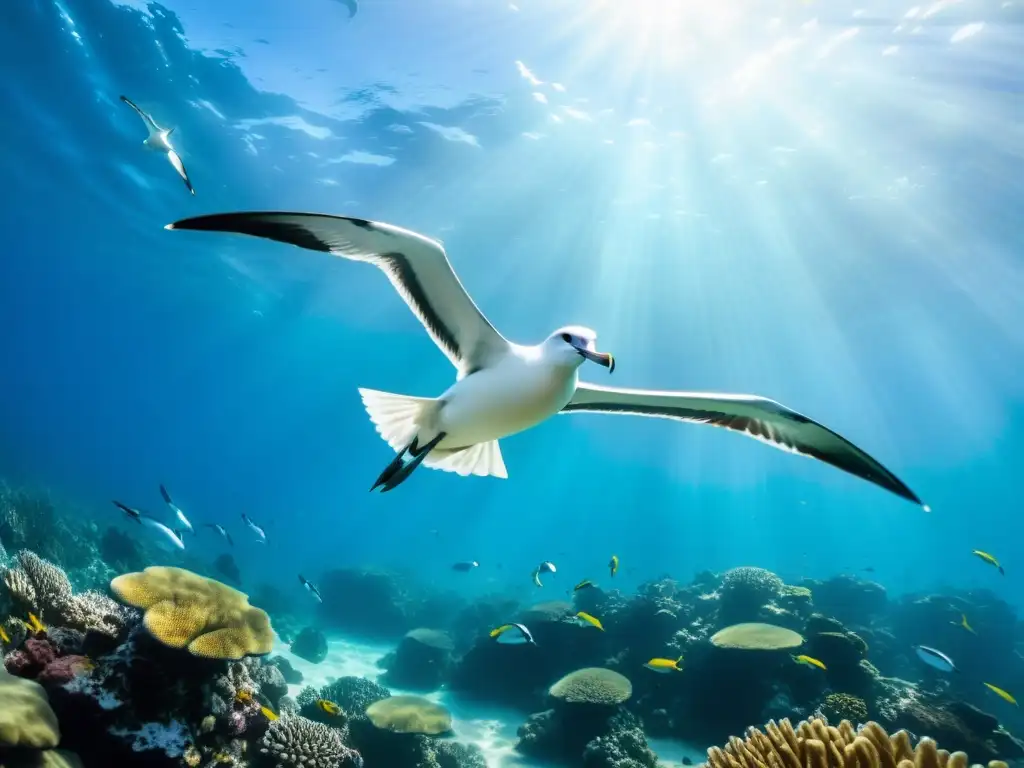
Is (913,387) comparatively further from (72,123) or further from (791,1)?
(72,123)

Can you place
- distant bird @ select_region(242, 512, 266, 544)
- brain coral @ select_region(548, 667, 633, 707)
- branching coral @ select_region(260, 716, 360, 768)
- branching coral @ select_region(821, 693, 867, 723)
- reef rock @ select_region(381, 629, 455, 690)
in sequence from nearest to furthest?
branching coral @ select_region(260, 716, 360, 768) → branching coral @ select_region(821, 693, 867, 723) → brain coral @ select_region(548, 667, 633, 707) → distant bird @ select_region(242, 512, 266, 544) → reef rock @ select_region(381, 629, 455, 690)

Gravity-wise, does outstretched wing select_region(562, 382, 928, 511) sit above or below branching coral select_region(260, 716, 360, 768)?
above

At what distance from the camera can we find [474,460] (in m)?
5.22

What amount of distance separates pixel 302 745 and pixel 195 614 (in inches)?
62.7

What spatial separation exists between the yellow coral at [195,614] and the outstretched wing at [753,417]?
3378 mm

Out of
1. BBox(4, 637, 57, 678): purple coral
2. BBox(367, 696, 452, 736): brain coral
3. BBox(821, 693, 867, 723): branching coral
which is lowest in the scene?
BBox(4, 637, 57, 678): purple coral

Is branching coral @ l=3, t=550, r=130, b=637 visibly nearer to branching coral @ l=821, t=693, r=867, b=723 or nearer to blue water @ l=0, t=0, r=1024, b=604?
branching coral @ l=821, t=693, r=867, b=723

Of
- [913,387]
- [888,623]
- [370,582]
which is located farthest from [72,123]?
[913,387]

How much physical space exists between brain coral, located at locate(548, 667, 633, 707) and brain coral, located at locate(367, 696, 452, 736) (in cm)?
190

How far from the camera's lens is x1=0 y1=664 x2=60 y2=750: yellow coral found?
3092 millimetres

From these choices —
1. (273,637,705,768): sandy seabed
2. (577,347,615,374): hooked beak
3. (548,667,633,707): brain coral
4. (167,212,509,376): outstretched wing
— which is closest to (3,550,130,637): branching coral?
(167,212,509,376): outstretched wing

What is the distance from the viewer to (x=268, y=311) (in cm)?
3603

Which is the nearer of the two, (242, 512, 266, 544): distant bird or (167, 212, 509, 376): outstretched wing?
(167, 212, 509, 376): outstretched wing

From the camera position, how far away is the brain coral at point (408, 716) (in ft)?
22.7
